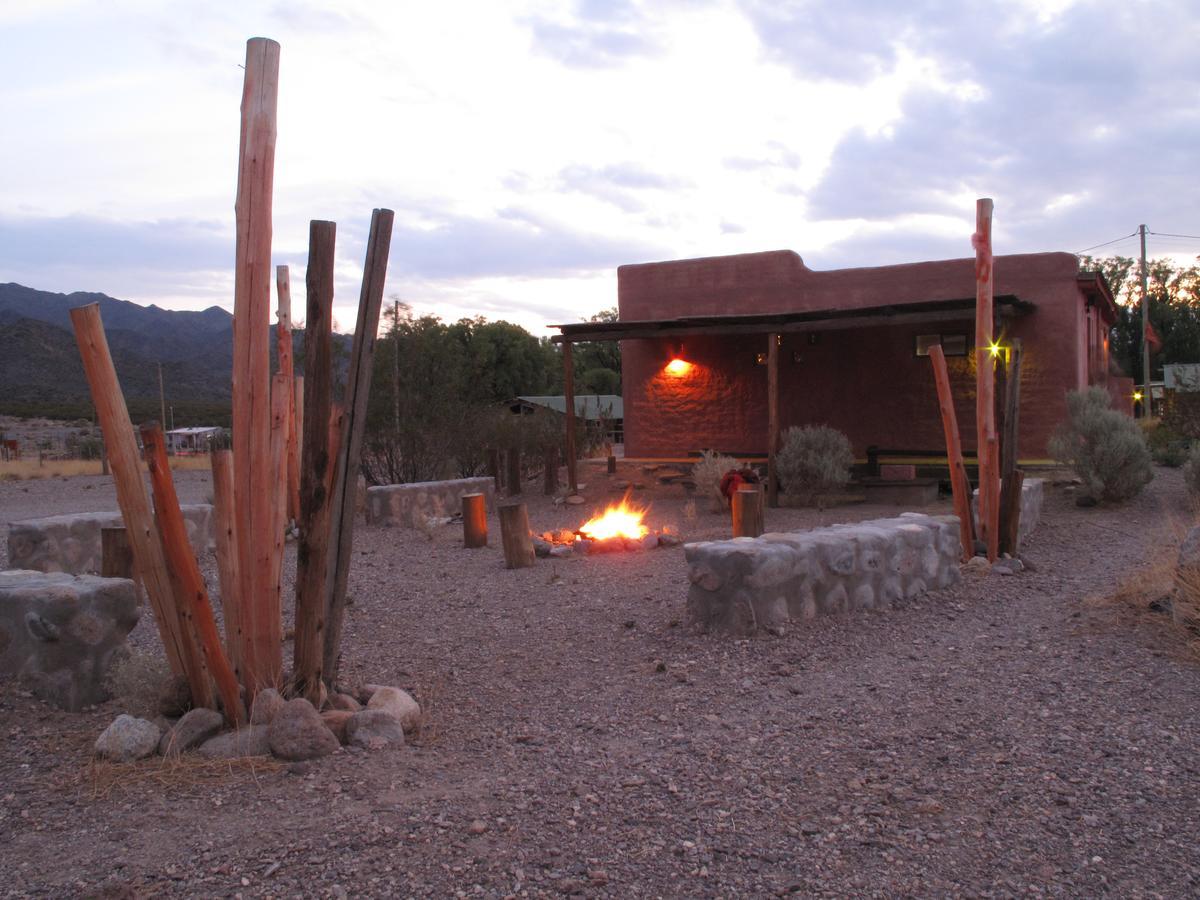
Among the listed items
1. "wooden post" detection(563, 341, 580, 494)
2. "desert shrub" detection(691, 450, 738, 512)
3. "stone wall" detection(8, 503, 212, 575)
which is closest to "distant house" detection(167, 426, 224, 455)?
"wooden post" detection(563, 341, 580, 494)

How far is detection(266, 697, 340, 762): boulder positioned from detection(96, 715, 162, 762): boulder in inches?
17.1

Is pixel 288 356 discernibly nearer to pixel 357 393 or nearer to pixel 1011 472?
pixel 357 393

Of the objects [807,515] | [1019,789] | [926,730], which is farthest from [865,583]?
[807,515]

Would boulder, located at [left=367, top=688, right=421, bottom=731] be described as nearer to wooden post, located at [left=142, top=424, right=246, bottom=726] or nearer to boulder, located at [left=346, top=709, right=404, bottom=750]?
boulder, located at [left=346, top=709, right=404, bottom=750]

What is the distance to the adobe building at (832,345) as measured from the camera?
45.2 ft

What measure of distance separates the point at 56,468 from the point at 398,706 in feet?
77.8

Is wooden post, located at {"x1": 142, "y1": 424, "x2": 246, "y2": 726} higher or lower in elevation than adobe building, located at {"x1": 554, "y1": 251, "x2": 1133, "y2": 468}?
lower

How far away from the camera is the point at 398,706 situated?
4156mm

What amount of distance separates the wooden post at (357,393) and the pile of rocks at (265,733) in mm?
453

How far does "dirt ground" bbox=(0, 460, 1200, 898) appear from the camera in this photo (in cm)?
283

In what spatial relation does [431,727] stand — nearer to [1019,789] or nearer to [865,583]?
[1019,789]

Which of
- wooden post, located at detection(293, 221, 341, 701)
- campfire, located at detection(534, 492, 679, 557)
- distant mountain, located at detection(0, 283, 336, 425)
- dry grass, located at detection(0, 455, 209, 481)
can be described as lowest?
campfire, located at detection(534, 492, 679, 557)

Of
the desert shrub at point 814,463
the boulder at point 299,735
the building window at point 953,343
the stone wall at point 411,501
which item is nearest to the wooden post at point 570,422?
the stone wall at point 411,501

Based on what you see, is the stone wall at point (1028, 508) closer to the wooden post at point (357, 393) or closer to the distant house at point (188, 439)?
the wooden post at point (357, 393)
